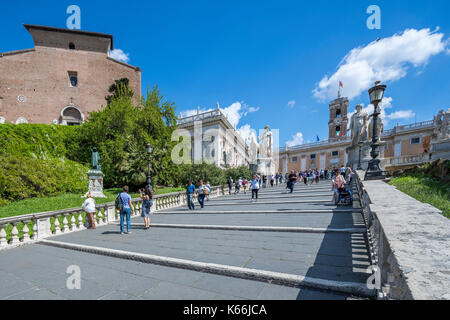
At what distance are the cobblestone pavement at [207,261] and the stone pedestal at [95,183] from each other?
23.1ft

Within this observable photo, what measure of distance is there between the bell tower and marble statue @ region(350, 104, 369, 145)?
101ft

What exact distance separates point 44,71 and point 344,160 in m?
51.8

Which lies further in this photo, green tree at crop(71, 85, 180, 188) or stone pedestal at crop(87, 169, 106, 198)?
green tree at crop(71, 85, 180, 188)

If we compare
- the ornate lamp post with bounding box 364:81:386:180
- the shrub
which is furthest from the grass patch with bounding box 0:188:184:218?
the ornate lamp post with bounding box 364:81:386:180

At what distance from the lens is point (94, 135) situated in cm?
1847

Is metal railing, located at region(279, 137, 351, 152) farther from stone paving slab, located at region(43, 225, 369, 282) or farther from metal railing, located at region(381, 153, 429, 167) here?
stone paving slab, located at region(43, 225, 369, 282)

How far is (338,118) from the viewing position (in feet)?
152

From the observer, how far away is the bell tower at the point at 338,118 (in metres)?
45.9

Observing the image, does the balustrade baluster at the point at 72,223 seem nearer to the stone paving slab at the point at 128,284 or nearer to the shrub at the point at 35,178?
the stone paving slab at the point at 128,284

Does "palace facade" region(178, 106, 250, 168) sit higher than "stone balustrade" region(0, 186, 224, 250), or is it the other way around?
"palace facade" region(178, 106, 250, 168)

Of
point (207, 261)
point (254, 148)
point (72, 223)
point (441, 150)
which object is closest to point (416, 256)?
point (207, 261)

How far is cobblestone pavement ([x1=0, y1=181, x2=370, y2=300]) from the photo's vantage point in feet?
8.40

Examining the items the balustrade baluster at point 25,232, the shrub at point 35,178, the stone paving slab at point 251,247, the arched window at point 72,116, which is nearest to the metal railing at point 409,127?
the stone paving slab at point 251,247
